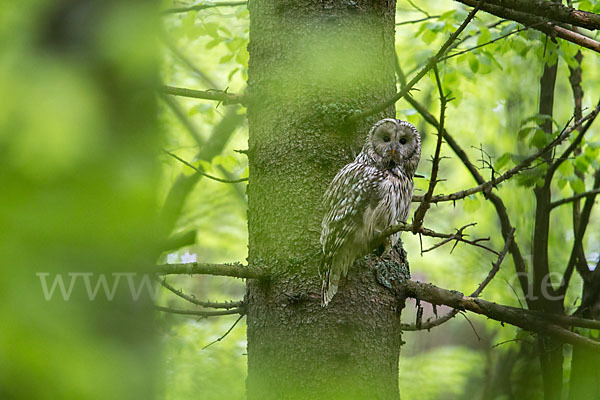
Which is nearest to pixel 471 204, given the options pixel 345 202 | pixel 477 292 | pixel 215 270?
pixel 477 292

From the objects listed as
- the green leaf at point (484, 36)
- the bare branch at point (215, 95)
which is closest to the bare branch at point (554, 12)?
the bare branch at point (215, 95)

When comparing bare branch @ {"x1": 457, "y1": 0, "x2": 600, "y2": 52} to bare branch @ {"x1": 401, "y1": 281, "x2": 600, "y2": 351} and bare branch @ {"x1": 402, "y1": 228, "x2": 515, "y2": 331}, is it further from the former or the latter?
bare branch @ {"x1": 401, "y1": 281, "x2": 600, "y2": 351}

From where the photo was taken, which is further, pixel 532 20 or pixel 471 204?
pixel 471 204

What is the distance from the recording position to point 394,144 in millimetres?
3818

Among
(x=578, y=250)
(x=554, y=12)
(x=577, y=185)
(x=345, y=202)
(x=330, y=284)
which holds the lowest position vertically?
(x=330, y=284)

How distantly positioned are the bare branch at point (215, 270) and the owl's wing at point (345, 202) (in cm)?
37

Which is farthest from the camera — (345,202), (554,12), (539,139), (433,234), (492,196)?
(539,139)

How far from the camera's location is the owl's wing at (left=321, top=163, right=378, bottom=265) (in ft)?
11.1

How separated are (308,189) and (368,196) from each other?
58cm

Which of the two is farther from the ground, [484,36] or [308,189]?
[484,36]

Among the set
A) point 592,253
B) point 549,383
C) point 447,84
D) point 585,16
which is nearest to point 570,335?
point 585,16

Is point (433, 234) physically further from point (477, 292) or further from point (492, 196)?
point (492, 196)

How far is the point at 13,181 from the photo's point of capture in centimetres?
92

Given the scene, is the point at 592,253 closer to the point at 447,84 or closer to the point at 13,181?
the point at 447,84
